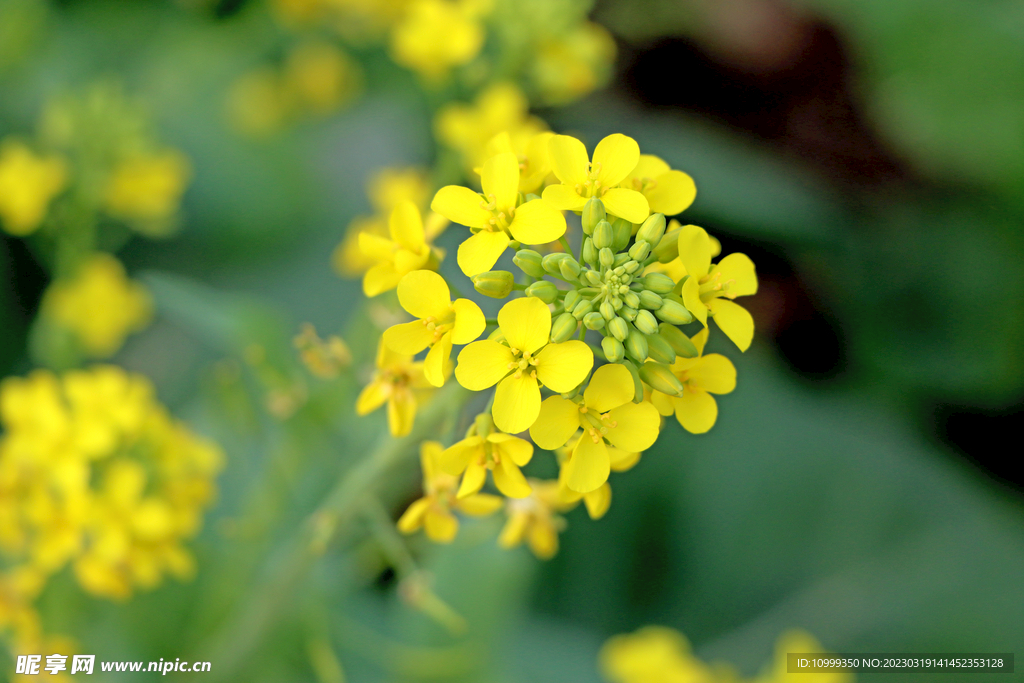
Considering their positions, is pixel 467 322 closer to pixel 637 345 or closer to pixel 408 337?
pixel 408 337

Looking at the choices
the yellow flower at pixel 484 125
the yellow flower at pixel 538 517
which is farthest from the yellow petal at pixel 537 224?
the yellow flower at pixel 484 125

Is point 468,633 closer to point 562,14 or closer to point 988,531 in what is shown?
point 562,14

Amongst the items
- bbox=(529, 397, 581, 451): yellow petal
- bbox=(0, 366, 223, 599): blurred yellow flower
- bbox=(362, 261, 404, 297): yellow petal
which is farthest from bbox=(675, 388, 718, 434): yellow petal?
bbox=(0, 366, 223, 599): blurred yellow flower

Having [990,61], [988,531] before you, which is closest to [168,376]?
[988,531]

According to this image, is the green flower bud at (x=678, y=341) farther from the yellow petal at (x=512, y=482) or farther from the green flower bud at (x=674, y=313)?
the yellow petal at (x=512, y=482)

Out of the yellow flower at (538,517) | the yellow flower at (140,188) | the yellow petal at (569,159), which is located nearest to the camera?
the yellow petal at (569,159)

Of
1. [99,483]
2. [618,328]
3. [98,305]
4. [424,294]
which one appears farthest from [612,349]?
[98,305]
